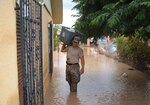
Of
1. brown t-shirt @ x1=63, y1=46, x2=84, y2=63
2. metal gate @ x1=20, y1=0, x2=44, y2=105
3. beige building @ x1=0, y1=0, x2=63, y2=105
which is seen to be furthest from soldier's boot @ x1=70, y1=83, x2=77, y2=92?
metal gate @ x1=20, y1=0, x2=44, y2=105

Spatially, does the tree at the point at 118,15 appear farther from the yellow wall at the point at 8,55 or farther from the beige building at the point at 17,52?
the yellow wall at the point at 8,55

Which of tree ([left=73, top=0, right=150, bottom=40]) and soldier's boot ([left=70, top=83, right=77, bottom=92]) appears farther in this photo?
soldier's boot ([left=70, top=83, right=77, bottom=92])

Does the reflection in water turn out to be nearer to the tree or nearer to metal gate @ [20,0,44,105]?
the tree

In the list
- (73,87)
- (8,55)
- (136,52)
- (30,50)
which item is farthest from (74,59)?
(136,52)

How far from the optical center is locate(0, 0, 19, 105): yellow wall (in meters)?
5.11

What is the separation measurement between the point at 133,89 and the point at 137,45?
6.99 meters

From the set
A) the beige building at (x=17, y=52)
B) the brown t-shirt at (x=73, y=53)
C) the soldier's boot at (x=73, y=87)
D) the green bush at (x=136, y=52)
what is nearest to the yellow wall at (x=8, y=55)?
the beige building at (x=17, y=52)

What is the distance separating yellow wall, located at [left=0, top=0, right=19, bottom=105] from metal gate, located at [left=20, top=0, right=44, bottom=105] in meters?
0.25

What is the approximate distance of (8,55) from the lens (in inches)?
209

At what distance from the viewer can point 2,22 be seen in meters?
5.11

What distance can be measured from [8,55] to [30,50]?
3.12 ft

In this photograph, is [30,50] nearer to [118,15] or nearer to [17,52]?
[17,52]

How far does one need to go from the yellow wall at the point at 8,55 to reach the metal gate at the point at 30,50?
0.83ft

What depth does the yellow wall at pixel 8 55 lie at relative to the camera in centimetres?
511
